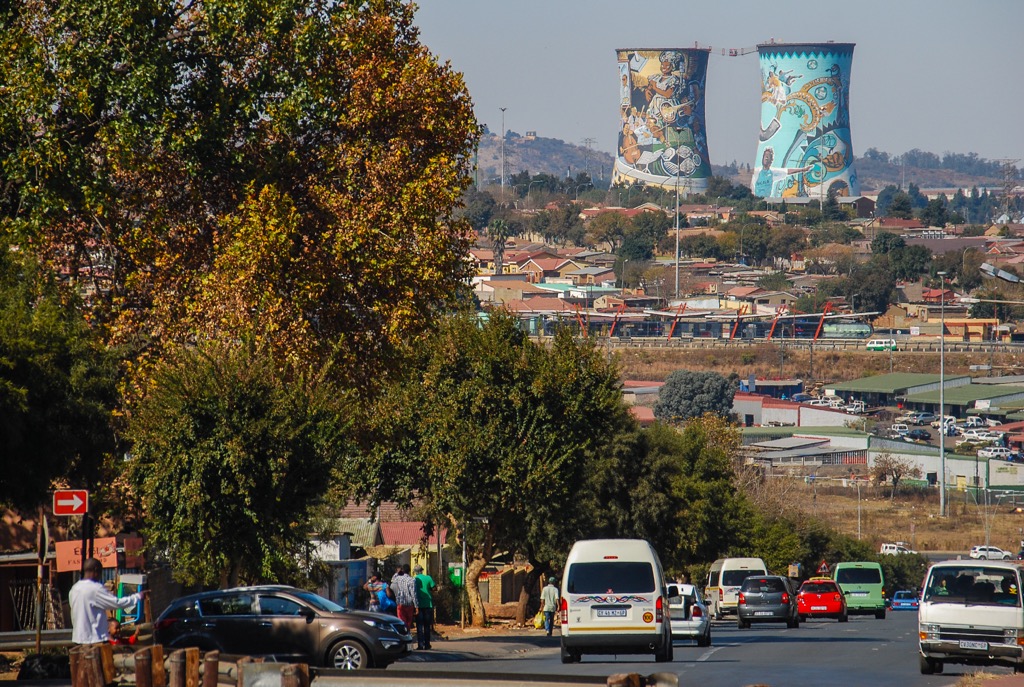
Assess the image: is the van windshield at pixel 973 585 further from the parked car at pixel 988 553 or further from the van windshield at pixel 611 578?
the parked car at pixel 988 553

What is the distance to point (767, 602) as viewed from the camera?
124ft

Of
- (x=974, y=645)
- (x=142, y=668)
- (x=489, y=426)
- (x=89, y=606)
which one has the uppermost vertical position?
(x=489, y=426)

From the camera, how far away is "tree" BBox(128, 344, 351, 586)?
24.8 meters

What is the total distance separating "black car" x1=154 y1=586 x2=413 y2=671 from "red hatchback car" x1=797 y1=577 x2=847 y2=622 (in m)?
24.9

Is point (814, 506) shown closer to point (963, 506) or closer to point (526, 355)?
point (963, 506)

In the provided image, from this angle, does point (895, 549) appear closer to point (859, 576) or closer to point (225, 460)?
point (859, 576)

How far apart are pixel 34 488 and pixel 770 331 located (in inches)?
6292

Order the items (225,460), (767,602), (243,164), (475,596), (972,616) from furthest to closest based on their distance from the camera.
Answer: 1. (767,602)
2. (475,596)
3. (243,164)
4. (225,460)
5. (972,616)

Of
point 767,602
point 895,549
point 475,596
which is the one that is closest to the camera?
point 475,596

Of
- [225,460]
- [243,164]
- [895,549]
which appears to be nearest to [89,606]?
[225,460]

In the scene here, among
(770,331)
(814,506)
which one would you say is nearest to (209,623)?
(814,506)

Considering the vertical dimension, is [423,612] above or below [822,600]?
above

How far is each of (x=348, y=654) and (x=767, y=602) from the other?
19.5 meters

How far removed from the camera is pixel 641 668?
22062mm
